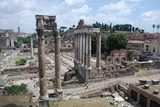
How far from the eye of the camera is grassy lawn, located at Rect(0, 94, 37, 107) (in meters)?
19.4

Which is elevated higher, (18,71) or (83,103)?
(18,71)

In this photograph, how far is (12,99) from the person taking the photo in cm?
2147

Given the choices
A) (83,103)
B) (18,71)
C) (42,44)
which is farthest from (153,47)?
(42,44)

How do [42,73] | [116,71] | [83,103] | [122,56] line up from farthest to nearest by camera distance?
1. [122,56]
2. [116,71]
3. [83,103]
4. [42,73]

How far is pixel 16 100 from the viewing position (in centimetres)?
2109

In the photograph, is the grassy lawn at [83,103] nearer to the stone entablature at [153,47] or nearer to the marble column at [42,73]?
the marble column at [42,73]

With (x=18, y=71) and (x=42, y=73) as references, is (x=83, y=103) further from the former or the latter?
(x=18, y=71)

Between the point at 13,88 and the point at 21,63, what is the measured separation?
28445mm

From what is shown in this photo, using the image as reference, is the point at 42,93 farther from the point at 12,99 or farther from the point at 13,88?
the point at 13,88

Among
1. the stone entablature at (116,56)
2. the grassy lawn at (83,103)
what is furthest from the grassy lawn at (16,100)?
the stone entablature at (116,56)

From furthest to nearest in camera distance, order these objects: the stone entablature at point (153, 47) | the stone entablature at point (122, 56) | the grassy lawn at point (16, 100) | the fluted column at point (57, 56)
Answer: the stone entablature at point (153, 47), the stone entablature at point (122, 56), the grassy lawn at point (16, 100), the fluted column at point (57, 56)

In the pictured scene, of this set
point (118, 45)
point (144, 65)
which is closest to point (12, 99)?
point (144, 65)

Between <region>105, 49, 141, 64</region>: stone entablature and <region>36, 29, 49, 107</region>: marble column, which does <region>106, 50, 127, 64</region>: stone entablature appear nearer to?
<region>105, 49, 141, 64</region>: stone entablature

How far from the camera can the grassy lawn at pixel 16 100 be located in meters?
19.4
